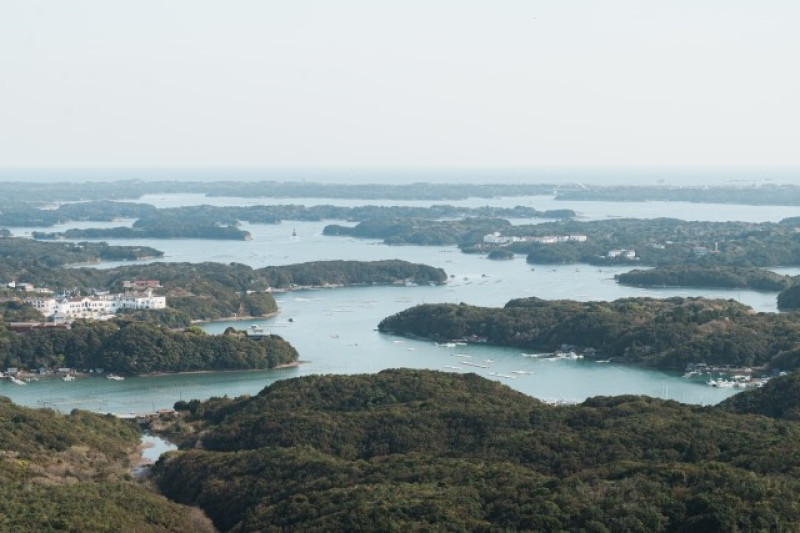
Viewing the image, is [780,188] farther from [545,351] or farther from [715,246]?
[545,351]

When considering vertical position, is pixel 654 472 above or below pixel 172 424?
above

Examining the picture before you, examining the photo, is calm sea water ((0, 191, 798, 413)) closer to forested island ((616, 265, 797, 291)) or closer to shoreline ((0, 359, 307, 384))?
shoreline ((0, 359, 307, 384))

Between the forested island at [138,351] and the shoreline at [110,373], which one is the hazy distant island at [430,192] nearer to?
the forested island at [138,351]

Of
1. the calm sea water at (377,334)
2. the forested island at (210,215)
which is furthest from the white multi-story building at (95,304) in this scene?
the forested island at (210,215)

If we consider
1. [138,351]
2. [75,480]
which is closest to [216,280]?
[138,351]

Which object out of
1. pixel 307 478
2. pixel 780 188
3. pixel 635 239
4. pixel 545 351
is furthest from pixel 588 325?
pixel 780 188

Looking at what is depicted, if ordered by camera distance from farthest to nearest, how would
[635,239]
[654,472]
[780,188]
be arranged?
1. [780,188]
2. [635,239]
3. [654,472]
